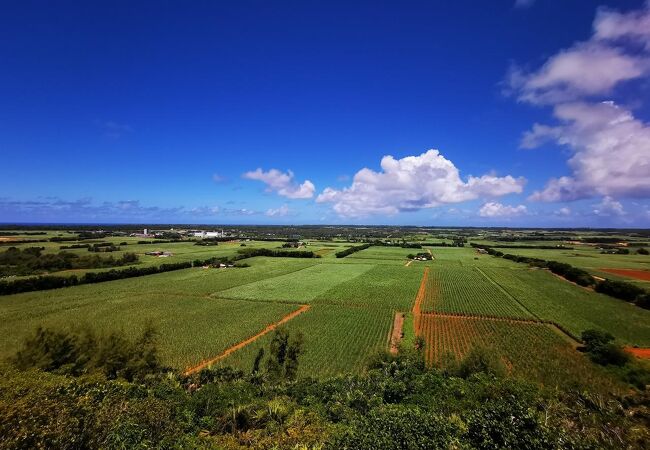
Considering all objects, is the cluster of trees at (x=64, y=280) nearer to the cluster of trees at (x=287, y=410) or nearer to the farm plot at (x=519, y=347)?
the cluster of trees at (x=287, y=410)

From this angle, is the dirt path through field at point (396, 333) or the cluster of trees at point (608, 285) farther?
the cluster of trees at point (608, 285)

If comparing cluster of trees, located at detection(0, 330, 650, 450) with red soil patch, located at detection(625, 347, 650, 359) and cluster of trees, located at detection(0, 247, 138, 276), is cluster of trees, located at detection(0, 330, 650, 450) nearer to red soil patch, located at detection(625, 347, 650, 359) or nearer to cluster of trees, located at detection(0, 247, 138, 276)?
red soil patch, located at detection(625, 347, 650, 359)

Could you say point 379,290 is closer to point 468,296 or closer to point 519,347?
point 468,296

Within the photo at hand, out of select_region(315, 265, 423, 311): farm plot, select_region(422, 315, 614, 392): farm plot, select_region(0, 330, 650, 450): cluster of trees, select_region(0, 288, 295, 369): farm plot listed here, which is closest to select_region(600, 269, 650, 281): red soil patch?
select_region(315, 265, 423, 311): farm plot

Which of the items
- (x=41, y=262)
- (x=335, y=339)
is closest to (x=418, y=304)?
(x=335, y=339)

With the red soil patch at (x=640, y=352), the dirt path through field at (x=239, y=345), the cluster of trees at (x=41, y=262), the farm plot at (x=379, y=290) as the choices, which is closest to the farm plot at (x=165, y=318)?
the dirt path through field at (x=239, y=345)

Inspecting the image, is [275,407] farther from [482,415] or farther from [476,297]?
[476,297]
